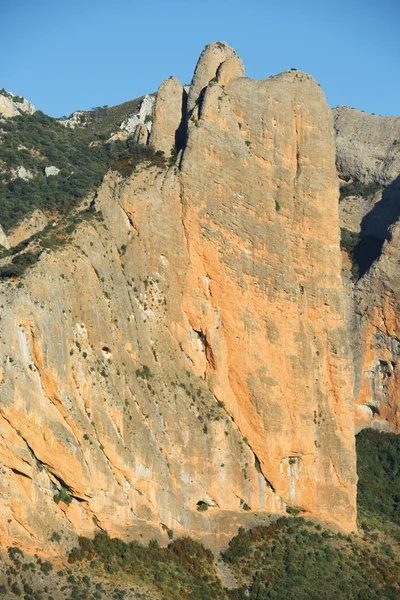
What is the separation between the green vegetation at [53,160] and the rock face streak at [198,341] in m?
3.83

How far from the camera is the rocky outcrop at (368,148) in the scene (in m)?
101

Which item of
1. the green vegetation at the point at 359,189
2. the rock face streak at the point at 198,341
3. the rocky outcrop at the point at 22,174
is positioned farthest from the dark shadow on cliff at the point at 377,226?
the rocky outcrop at the point at 22,174

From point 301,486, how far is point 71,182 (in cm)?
2462

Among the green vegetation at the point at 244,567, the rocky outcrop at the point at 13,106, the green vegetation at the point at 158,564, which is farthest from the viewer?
the rocky outcrop at the point at 13,106

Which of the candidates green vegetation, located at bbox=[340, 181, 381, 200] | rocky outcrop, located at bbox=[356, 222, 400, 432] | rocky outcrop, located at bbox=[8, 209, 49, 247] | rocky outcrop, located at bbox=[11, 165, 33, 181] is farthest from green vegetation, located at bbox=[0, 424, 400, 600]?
green vegetation, located at bbox=[340, 181, 381, 200]

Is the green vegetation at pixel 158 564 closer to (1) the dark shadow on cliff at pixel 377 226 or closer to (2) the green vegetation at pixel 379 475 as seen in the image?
(2) the green vegetation at pixel 379 475

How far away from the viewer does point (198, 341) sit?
215 feet

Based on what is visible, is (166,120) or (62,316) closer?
(62,316)

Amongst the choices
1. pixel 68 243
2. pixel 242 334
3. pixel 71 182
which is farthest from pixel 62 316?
pixel 71 182

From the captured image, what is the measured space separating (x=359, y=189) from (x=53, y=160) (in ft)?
81.9

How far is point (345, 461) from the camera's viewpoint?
6931cm

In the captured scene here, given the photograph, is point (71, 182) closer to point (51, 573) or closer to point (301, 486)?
point (301, 486)

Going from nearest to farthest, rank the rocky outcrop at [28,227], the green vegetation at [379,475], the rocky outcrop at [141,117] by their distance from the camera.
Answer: the rocky outcrop at [28,227] → the green vegetation at [379,475] → the rocky outcrop at [141,117]

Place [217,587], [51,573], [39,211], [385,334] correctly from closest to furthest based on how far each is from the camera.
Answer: [51,573] → [217,587] → [39,211] → [385,334]
